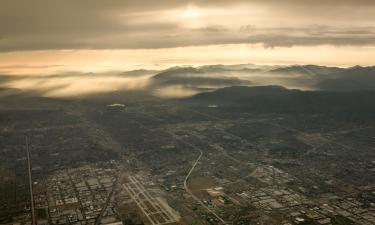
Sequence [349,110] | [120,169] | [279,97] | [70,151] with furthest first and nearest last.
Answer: [279,97], [349,110], [70,151], [120,169]

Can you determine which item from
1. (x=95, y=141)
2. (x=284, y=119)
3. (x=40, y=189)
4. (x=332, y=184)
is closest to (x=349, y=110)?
(x=284, y=119)

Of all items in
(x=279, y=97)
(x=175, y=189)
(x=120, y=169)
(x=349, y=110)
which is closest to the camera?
(x=175, y=189)

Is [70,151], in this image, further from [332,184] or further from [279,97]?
[279,97]

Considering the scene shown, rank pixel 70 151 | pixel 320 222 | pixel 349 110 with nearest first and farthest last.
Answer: pixel 320 222 → pixel 70 151 → pixel 349 110

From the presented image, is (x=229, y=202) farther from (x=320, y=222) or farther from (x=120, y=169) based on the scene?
(x=120, y=169)

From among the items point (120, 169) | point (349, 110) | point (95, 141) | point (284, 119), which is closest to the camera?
point (120, 169)

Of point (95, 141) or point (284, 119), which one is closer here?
point (95, 141)

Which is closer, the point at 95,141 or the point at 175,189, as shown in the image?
the point at 175,189

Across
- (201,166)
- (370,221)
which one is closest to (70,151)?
(201,166)
